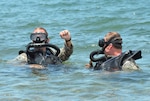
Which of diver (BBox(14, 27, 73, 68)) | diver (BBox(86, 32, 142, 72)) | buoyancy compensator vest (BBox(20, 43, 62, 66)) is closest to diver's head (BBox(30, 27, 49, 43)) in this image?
diver (BBox(14, 27, 73, 68))

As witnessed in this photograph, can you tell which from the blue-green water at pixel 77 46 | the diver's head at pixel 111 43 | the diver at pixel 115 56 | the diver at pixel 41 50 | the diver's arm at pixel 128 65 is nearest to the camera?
the blue-green water at pixel 77 46

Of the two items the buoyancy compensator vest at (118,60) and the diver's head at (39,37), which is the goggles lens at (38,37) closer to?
the diver's head at (39,37)

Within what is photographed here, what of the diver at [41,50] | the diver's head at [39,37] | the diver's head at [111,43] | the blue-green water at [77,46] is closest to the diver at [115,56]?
the diver's head at [111,43]

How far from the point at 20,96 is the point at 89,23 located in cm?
1037

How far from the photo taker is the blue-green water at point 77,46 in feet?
21.4

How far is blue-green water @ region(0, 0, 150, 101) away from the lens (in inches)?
257

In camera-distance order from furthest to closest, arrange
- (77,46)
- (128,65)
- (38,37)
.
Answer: (77,46) → (38,37) → (128,65)

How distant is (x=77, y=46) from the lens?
1205cm

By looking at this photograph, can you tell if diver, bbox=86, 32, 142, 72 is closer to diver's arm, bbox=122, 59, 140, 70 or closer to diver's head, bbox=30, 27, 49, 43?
diver's arm, bbox=122, 59, 140, 70

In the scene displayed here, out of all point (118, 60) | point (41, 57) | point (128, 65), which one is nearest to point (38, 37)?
point (41, 57)

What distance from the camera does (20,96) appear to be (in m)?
6.34

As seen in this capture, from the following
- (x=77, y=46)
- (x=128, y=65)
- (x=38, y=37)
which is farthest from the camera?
(x=77, y=46)

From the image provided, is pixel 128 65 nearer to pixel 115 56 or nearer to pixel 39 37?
pixel 115 56

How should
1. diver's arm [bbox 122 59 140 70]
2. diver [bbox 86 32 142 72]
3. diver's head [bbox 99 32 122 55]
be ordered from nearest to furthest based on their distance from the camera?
diver's arm [bbox 122 59 140 70], diver [bbox 86 32 142 72], diver's head [bbox 99 32 122 55]
